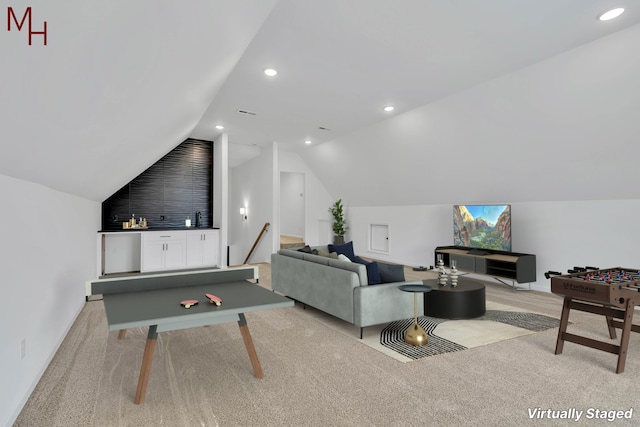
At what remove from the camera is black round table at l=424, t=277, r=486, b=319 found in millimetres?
4125

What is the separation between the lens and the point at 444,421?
213 cm

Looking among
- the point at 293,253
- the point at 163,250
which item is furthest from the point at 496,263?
the point at 163,250

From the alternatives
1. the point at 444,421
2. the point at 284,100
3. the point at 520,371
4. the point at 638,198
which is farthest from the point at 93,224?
the point at 638,198

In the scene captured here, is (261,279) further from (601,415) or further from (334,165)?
(601,415)

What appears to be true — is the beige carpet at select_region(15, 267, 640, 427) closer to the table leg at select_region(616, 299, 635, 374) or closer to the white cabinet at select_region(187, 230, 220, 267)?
the table leg at select_region(616, 299, 635, 374)

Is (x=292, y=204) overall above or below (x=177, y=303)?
above

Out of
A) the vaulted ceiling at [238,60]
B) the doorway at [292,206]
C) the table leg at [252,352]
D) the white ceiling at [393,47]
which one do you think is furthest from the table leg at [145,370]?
the doorway at [292,206]

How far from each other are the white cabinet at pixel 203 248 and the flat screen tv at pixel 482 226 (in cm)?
500

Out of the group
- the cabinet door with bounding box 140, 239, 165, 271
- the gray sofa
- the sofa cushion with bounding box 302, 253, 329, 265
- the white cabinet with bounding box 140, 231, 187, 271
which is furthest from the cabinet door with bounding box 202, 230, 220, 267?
the gray sofa

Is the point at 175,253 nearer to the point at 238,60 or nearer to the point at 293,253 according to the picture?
the point at 293,253

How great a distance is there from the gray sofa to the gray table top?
42.4 inches

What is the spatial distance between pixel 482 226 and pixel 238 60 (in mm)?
4833

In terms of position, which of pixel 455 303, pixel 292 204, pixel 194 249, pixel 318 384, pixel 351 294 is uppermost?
pixel 292 204

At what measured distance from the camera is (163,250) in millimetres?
6953
